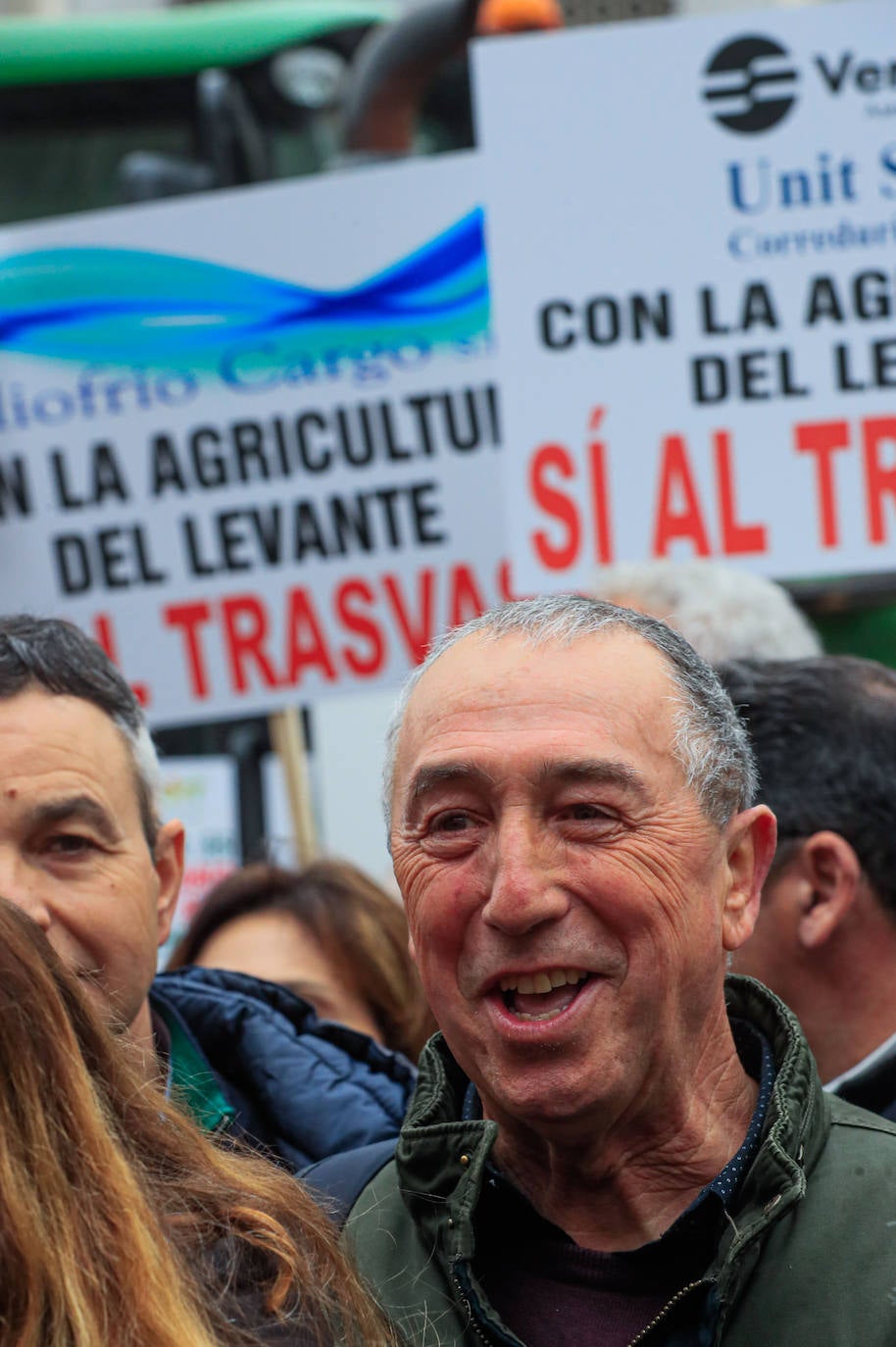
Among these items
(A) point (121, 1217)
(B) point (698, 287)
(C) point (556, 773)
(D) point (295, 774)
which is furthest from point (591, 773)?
(D) point (295, 774)

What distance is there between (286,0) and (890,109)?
4125 millimetres

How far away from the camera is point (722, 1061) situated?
205cm

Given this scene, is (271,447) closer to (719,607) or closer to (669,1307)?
(719,607)

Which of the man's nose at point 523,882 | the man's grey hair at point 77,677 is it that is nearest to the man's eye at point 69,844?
the man's grey hair at point 77,677

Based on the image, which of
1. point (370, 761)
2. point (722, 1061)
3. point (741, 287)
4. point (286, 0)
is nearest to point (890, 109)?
point (741, 287)

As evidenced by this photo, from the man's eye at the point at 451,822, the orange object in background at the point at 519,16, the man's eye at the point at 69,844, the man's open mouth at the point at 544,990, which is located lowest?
the man's open mouth at the point at 544,990

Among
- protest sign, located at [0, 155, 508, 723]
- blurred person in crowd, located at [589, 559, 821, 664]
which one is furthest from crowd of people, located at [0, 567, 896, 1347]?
protest sign, located at [0, 155, 508, 723]

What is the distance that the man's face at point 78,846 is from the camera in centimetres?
248

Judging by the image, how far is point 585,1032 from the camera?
1.93m

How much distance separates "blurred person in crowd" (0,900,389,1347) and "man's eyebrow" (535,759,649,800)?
18.6 inches

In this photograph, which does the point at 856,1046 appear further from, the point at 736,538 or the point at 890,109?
the point at 890,109

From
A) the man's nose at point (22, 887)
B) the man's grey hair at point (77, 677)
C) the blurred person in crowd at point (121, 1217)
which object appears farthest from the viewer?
the man's grey hair at point (77, 677)

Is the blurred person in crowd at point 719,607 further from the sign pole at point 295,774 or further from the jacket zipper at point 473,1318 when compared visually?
the jacket zipper at point 473,1318

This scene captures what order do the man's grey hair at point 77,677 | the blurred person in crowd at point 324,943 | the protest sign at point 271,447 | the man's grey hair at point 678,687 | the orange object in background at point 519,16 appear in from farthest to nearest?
1. the orange object in background at point 519,16
2. the protest sign at point 271,447
3. the blurred person in crowd at point 324,943
4. the man's grey hair at point 77,677
5. the man's grey hair at point 678,687
